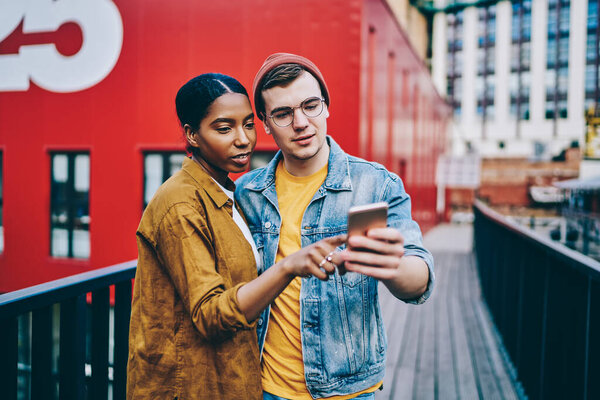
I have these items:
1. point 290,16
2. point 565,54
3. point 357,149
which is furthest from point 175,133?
point 565,54

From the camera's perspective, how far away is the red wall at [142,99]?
7.54 meters

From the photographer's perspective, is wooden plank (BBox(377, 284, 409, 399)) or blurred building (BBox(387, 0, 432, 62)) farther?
blurred building (BBox(387, 0, 432, 62))

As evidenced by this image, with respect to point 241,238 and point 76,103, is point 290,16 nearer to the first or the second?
point 76,103

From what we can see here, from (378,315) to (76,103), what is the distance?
10073mm

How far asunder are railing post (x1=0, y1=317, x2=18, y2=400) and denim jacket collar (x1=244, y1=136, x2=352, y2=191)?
1033mm

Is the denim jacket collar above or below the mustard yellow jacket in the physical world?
above

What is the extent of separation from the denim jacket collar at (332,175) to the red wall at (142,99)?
5.76 m

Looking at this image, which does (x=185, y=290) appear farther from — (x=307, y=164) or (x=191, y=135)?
(x=307, y=164)

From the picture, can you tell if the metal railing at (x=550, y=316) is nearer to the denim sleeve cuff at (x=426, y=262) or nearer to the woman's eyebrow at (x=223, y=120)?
the denim sleeve cuff at (x=426, y=262)

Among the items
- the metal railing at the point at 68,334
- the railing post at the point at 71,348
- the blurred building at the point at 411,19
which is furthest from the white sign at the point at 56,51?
the blurred building at the point at 411,19

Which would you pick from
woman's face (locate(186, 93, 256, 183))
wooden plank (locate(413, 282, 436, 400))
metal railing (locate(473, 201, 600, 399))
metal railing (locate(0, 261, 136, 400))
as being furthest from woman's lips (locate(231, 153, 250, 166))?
wooden plank (locate(413, 282, 436, 400))

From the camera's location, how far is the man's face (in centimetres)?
152

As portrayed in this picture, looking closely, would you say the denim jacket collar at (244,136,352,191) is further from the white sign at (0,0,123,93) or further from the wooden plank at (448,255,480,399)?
the white sign at (0,0,123,93)

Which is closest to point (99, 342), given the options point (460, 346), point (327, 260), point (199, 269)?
point (199, 269)
